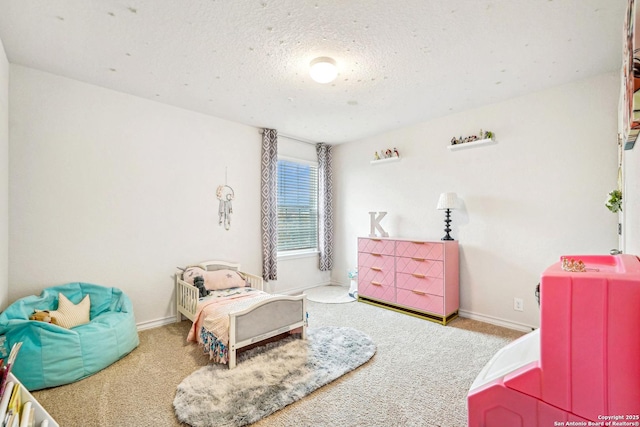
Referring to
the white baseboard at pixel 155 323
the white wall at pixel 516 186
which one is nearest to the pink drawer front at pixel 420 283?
the white wall at pixel 516 186

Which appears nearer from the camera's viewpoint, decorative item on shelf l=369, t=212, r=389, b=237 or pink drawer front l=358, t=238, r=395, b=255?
pink drawer front l=358, t=238, r=395, b=255

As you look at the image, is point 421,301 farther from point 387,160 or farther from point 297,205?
point 297,205

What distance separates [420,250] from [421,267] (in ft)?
0.68

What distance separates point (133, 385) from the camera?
2053 mm

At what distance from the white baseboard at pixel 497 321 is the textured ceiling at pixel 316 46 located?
2478 mm

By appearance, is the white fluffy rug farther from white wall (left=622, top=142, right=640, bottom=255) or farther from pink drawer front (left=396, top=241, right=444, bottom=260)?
white wall (left=622, top=142, right=640, bottom=255)

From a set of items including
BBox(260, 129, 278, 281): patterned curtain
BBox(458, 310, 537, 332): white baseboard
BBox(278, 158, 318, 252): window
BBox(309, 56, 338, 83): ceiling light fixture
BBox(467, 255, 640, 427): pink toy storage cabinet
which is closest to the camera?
BBox(467, 255, 640, 427): pink toy storage cabinet

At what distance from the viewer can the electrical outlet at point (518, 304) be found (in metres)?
3.04

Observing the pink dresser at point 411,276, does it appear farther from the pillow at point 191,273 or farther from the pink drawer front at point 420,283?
the pillow at point 191,273

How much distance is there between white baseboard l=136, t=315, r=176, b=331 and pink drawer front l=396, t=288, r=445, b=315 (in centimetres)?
279

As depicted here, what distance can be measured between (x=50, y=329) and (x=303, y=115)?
3.14 meters

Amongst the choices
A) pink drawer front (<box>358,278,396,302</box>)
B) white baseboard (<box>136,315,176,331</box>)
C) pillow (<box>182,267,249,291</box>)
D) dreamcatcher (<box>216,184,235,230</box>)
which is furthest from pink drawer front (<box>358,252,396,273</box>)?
white baseboard (<box>136,315,176,331</box>)

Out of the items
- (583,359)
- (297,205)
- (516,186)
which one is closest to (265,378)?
(583,359)

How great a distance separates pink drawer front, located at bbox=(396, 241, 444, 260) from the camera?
3.28 meters
